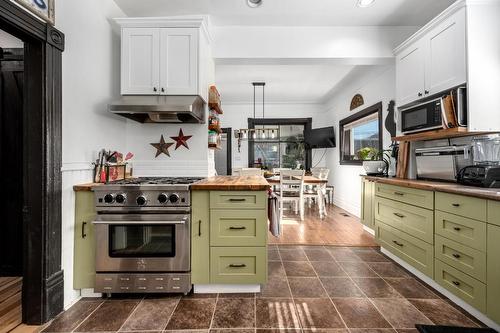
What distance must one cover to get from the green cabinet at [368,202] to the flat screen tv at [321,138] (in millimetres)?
2830

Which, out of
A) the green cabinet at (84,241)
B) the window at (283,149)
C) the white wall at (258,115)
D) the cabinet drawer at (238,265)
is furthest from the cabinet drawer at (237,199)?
the window at (283,149)

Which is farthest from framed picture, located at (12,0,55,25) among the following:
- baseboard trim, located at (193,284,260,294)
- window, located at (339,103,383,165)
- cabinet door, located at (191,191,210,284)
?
window, located at (339,103,383,165)

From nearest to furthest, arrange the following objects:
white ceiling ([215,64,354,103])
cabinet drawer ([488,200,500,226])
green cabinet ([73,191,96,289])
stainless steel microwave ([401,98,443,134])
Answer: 1. cabinet drawer ([488,200,500,226])
2. green cabinet ([73,191,96,289])
3. stainless steel microwave ([401,98,443,134])
4. white ceiling ([215,64,354,103])

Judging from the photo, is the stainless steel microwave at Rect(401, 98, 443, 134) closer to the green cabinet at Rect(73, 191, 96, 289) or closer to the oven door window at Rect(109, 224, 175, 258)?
the oven door window at Rect(109, 224, 175, 258)

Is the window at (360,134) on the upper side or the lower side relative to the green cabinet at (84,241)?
upper

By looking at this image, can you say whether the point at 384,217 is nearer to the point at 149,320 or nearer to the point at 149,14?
the point at 149,320

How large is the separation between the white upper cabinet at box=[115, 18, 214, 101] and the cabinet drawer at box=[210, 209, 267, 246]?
123 cm

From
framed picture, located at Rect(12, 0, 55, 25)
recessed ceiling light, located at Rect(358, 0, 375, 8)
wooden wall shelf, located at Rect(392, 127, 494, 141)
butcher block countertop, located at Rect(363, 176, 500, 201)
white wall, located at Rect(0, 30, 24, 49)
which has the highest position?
recessed ceiling light, located at Rect(358, 0, 375, 8)

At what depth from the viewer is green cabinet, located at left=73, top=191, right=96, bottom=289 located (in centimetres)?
195

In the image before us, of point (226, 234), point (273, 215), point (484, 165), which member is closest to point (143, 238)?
point (226, 234)

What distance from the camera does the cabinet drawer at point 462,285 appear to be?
5.34 ft

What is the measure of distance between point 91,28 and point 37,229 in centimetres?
171

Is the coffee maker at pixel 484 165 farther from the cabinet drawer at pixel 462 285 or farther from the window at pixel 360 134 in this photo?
the window at pixel 360 134

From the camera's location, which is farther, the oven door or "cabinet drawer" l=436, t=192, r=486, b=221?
the oven door
